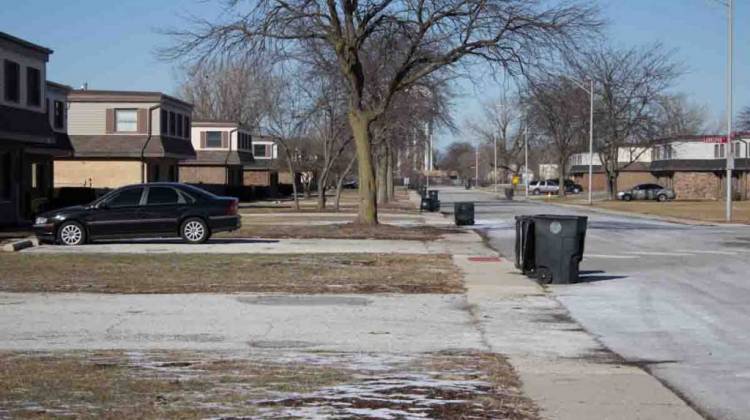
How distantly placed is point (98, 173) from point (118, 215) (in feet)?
105

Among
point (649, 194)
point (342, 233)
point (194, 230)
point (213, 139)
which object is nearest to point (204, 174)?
point (213, 139)

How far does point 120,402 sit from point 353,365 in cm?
264

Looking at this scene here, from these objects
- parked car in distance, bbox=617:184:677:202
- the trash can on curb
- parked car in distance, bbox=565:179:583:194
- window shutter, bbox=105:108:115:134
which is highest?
window shutter, bbox=105:108:115:134

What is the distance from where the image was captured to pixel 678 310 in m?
14.6

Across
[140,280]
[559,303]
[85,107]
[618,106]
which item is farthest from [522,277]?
[618,106]

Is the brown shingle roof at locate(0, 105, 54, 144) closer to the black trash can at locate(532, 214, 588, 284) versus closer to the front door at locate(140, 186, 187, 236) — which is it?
the front door at locate(140, 186, 187, 236)

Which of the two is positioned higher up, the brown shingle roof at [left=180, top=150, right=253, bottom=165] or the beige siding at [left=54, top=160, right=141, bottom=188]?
the brown shingle roof at [left=180, top=150, right=253, bottom=165]

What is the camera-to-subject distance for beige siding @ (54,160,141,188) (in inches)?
2192

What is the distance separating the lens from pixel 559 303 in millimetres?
15469

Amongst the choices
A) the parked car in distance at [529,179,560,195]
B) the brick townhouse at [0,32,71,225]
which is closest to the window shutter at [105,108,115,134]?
the brick townhouse at [0,32,71,225]

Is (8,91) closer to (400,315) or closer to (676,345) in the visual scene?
(400,315)

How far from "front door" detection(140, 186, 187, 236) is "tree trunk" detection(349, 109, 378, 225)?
849 cm

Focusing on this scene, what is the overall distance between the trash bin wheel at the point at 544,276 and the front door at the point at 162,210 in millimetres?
10900

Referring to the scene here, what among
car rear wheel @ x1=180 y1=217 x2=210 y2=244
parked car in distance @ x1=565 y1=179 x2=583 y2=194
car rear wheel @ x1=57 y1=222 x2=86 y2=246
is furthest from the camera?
parked car in distance @ x1=565 y1=179 x2=583 y2=194
